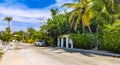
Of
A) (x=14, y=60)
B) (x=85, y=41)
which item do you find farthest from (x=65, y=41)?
(x=14, y=60)

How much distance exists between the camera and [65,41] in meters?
50.4

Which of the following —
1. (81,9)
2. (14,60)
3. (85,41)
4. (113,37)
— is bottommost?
(14,60)

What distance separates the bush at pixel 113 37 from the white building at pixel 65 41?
51.7 ft

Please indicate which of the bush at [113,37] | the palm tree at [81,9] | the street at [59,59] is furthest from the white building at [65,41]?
the street at [59,59]

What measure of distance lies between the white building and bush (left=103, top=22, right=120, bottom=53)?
620 inches

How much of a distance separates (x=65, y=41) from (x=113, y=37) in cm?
2161

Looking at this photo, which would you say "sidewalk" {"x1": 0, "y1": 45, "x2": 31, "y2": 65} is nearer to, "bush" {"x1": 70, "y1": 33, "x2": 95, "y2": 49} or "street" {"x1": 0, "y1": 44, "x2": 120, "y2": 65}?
"street" {"x1": 0, "y1": 44, "x2": 120, "y2": 65}

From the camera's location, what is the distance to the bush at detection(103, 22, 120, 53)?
2866cm

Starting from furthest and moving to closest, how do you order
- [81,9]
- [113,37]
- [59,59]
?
[81,9]
[113,37]
[59,59]

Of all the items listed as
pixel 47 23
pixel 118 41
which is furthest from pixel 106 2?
pixel 47 23

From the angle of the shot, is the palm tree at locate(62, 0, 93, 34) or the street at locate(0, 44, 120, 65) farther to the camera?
the palm tree at locate(62, 0, 93, 34)

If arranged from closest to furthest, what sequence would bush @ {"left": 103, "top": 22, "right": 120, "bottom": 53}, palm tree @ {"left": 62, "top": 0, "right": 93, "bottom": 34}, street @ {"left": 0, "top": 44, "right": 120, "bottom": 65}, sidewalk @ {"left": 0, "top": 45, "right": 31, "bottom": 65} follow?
street @ {"left": 0, "top": 44, "right": 120, "bottom": 65}, sidewalk @ {"left": 0, "top": 45, "right": 31, "bottom": 65}, bush @ {"left": 103, "top": 22, "right": 120, "bottom": 53}, palm tree @ {"left": 62, "top": 0, "right": 93, "bottom": 34}

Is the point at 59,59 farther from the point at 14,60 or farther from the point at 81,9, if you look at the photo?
the point at 81,9

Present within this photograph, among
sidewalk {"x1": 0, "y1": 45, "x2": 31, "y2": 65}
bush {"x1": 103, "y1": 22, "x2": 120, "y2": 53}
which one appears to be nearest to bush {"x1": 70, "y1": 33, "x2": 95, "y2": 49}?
bush {"x1": 103, "y1": 22, "x2": 120, "y2": 53}
